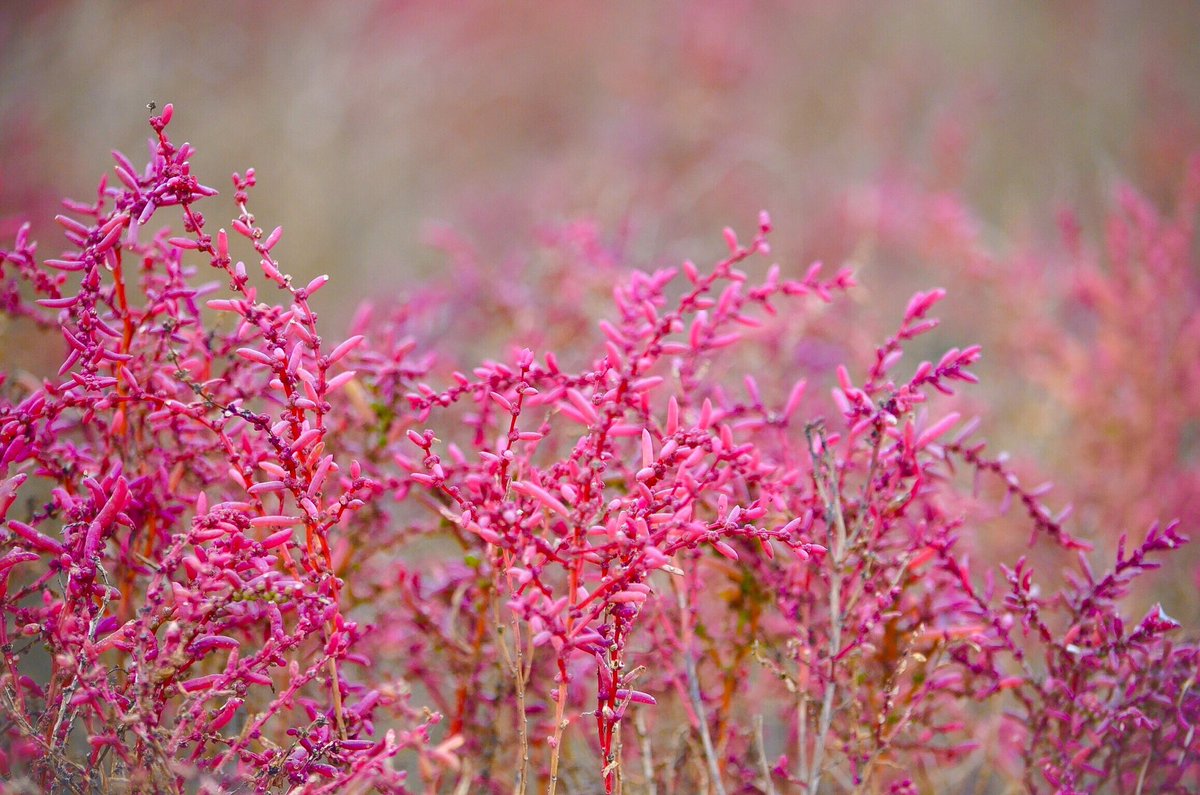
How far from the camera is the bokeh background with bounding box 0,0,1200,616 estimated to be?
3359mm

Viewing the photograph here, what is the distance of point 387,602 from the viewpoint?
1760 millimetres

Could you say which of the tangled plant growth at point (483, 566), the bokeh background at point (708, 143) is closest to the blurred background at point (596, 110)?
the bokeh background at point (708, 143)

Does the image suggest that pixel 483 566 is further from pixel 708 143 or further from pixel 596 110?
pixel 596 110

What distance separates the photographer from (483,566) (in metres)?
1.44

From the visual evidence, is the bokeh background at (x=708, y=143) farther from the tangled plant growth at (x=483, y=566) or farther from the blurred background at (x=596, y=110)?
the tangled plant growth at (x=483, y=566)

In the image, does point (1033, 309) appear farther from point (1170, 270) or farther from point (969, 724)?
point (969, 724)

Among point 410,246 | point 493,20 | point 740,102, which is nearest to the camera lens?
point 410,246

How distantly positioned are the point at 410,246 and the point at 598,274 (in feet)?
11.4

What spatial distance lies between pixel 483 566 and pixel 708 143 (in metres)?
5.45

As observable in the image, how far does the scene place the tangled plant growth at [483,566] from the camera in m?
1.00

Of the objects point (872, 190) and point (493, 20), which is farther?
point (493, 20)

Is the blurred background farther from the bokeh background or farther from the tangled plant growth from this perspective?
the tangled plant growth

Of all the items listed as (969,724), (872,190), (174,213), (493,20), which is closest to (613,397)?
(969,724)

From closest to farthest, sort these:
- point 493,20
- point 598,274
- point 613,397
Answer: point 613,397
point 598,274
point 493,20
